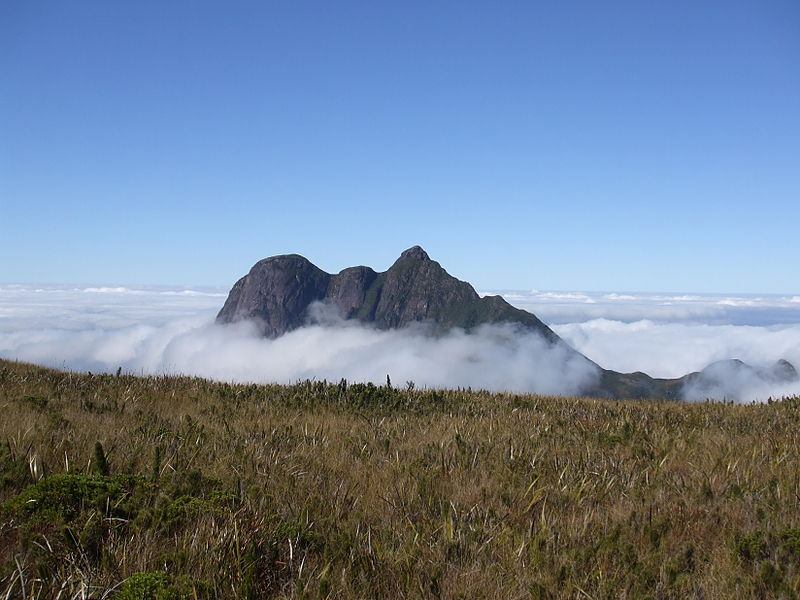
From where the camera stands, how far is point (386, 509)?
4715 millimetres

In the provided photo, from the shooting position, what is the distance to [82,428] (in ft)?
21.1

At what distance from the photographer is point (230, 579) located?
3352mm

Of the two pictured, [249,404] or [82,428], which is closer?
[82,428]

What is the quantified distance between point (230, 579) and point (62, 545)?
1.10 m

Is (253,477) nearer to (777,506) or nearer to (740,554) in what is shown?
(740,554)

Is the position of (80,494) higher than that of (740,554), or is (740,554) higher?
(80,494)

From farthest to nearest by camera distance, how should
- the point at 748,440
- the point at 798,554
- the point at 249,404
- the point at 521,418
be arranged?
the point at 249,404, the point at 521,418, the point at 748,440, the point at 798,554

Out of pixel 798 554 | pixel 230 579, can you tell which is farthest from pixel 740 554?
pixel 230 579

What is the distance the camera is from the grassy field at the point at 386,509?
3.43m

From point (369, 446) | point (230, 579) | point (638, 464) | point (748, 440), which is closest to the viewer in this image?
point (230, 579)

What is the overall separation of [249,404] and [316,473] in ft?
14.9

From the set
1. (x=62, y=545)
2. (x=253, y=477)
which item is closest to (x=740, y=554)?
(x=253, y=477)

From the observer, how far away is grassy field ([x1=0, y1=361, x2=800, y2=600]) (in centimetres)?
343

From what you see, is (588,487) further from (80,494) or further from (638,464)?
(80,494)
